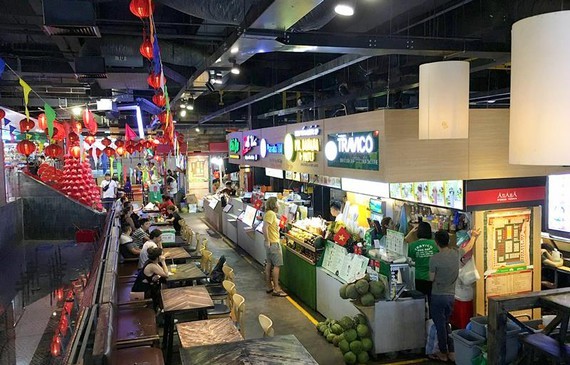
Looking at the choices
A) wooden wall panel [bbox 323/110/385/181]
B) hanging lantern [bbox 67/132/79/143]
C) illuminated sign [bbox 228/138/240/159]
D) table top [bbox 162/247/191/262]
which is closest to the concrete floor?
table top [bbox 162/247/191/262]

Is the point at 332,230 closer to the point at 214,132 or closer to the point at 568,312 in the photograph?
the point at 568,312

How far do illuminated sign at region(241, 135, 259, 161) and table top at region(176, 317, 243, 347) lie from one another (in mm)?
7959

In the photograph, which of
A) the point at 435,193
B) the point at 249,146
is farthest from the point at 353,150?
the point at 249,146

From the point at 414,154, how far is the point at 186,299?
11.5ft

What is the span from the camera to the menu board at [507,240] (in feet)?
22.0

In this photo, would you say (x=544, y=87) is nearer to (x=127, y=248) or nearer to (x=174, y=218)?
(x=127, y=248)

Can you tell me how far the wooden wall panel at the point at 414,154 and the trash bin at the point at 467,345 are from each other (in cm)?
194

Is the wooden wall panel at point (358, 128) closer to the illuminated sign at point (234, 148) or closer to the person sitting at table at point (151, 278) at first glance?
the person sitting at table at point (151, 278)

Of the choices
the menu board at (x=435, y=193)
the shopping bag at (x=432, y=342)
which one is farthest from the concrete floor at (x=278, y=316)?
the menu board at (x=435, y=193)

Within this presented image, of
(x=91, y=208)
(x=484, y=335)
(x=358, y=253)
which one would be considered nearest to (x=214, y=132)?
(x=91, y=208)

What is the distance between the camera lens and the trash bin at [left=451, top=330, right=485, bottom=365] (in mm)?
5148

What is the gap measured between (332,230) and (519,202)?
9.76 feet

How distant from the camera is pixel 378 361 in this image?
6.25 m

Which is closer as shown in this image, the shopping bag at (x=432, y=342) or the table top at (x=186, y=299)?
the table top at (x=186, y=299)
